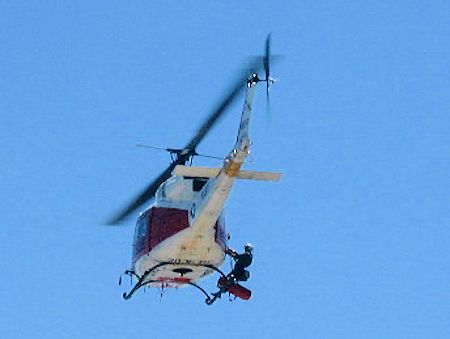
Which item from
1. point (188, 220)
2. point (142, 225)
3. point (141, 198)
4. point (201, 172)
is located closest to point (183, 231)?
point (188, 220)

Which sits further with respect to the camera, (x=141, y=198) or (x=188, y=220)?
(x=141, y=198)

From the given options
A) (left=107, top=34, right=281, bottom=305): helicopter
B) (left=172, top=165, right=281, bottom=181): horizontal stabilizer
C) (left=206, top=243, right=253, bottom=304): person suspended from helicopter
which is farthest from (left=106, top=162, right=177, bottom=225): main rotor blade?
(left=172, top=165, right=281, bottom=181): horizontal stabilizer

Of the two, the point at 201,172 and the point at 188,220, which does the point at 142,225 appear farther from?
Result: the point at 201,172

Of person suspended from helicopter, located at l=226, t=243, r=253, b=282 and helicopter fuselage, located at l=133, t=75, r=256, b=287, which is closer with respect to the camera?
helicopter fuselage, located at l=133, t=75, r=256, b=287

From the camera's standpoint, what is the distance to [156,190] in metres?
66.3

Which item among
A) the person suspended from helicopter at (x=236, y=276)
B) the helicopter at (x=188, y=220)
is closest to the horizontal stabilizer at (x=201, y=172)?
the helicopter at (x=188, y=220)

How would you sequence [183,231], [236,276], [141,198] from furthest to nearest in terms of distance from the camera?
[141,198], [236,276], [183,231]

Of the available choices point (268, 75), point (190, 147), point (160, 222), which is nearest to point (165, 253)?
point (160, 222)

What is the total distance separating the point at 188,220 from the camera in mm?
62156

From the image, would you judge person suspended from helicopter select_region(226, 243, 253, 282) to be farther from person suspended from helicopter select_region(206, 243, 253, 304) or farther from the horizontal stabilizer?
the horizontal stabilizer

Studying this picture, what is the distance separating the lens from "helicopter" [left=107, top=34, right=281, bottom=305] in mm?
58750

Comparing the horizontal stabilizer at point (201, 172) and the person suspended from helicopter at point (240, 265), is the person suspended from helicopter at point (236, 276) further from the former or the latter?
the horizontal stabilizer at point (201, 172)

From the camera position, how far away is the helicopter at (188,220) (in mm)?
58750

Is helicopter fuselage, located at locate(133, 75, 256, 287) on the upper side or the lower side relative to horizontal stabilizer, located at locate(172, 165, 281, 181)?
lower
